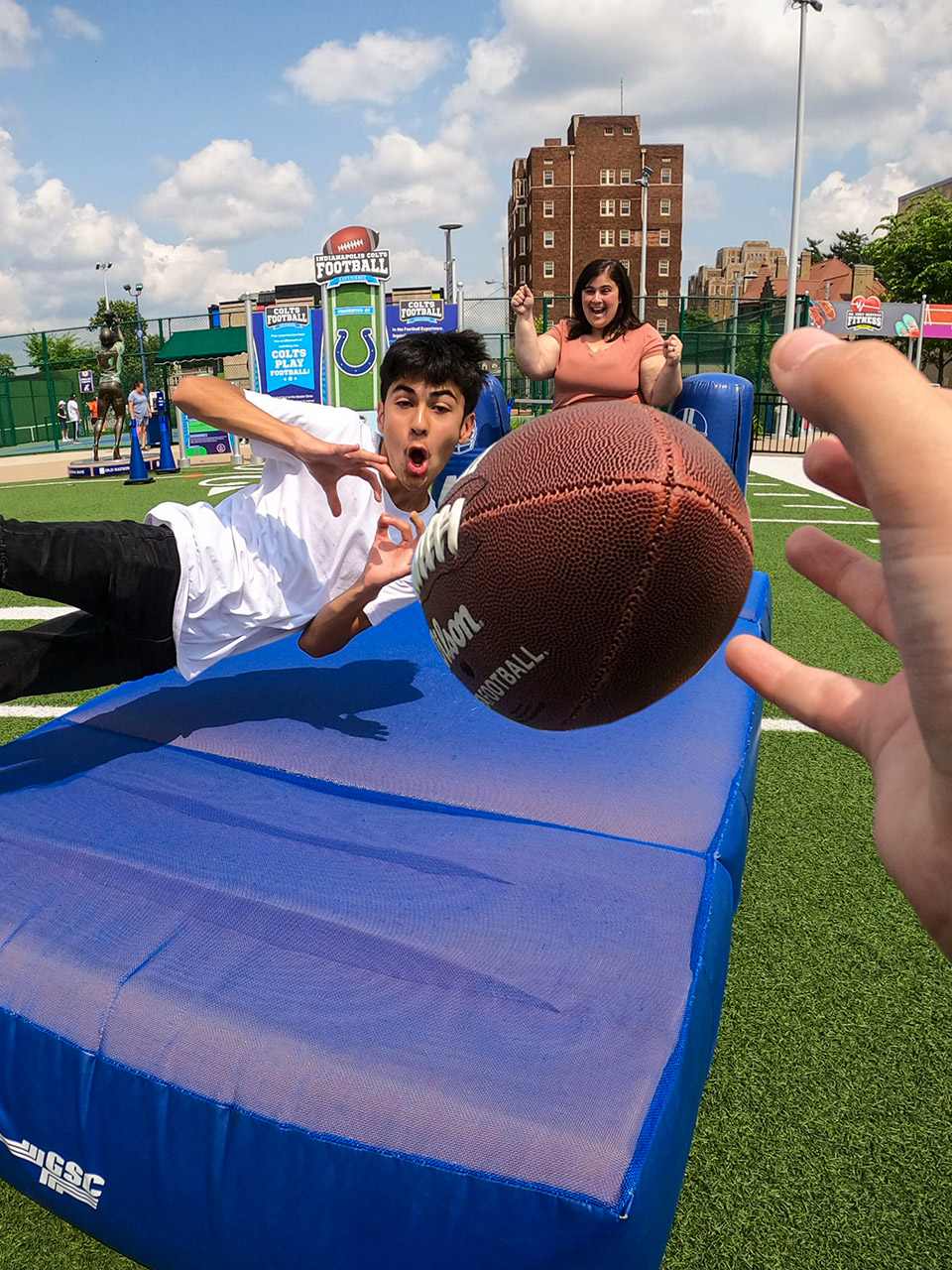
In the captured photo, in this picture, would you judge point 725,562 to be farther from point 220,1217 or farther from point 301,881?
point 220,1217

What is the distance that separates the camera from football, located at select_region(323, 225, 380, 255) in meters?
26.9

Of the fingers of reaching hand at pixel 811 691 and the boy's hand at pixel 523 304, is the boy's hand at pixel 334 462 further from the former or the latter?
the boy's hand at pixel 523 304

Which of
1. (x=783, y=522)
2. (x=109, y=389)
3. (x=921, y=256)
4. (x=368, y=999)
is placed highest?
(x=921, y=256)

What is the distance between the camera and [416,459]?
9.82 feet

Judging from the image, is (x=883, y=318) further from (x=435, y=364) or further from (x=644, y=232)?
(x=435, y=364)

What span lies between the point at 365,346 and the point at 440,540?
1368 cm

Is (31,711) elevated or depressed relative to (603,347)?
depressed

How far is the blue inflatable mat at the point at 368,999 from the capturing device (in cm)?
131

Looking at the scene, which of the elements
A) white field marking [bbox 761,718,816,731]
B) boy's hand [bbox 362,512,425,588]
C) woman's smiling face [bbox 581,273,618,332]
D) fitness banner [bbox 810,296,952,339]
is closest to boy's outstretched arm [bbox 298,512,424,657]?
boy's hand [bbox 362,512,425,588]

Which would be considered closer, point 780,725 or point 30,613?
point 780,725

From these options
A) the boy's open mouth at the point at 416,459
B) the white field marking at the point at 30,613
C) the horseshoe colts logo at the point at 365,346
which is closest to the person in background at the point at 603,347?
the boy's open mouth at the point at 416,459

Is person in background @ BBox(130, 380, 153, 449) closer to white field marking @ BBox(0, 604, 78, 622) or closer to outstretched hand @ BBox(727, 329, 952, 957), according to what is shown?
white field marking @ BBox(0, 604, 78, 622)

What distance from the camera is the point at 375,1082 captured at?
1375 millimetres

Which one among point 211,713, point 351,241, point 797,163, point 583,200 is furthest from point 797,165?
point 583,200
